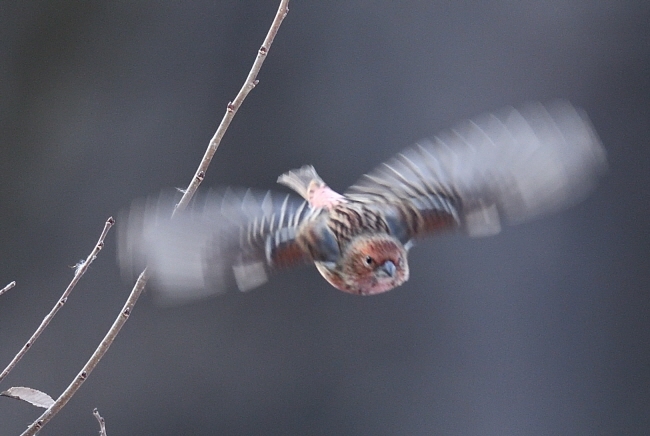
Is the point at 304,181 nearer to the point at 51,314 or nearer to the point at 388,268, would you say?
the point at 388,268

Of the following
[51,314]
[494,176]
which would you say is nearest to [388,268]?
[494,176]

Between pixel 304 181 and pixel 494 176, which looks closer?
pixel 494 176

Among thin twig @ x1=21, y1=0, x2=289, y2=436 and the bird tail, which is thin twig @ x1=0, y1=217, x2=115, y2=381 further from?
the bird tail

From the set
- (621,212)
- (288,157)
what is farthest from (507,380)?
(288,157)

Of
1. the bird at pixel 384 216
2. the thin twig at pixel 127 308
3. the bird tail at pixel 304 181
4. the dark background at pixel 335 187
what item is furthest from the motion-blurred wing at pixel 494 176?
the dark background at pixel 335 187

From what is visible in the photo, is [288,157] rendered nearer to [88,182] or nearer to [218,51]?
[218,51]

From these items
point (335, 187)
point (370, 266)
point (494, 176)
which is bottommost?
point (370, 266)

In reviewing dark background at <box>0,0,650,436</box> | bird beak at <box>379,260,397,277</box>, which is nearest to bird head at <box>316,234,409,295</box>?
bird beak at <box>379,260,397,277</box>

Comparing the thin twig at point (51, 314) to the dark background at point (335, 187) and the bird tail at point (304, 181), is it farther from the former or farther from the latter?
the dark background at point (335, 187)
